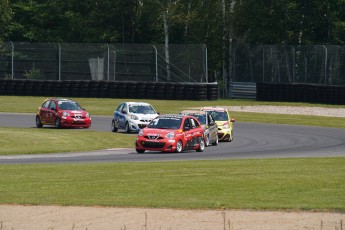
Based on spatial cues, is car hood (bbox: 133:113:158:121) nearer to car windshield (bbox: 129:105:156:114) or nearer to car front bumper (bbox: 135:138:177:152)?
car windshield (bbox: 129:105:156:114)

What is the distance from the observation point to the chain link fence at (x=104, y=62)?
66188mm

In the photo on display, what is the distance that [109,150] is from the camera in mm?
35094

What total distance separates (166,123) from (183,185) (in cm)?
1364

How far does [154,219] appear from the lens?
55.0 feet

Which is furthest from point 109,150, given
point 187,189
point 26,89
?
point 26,89

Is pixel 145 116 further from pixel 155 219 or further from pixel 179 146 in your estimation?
pixel 155 219

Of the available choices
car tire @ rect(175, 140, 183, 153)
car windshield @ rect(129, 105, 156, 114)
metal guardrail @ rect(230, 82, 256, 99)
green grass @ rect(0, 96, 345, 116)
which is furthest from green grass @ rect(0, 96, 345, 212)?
metal guardrail @ rect(230, 82, 256, 99)

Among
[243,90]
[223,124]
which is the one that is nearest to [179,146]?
[223,124]

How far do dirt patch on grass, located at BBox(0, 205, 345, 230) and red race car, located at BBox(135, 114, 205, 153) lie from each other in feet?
50.5

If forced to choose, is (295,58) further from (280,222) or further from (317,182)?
(280,222)

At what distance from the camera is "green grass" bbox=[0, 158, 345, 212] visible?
60.6ft

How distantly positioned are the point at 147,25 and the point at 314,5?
46.6ft

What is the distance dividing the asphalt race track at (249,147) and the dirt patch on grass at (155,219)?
11193mm

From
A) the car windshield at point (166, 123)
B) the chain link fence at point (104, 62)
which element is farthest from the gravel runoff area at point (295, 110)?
the car windshield at point (166, 123)
